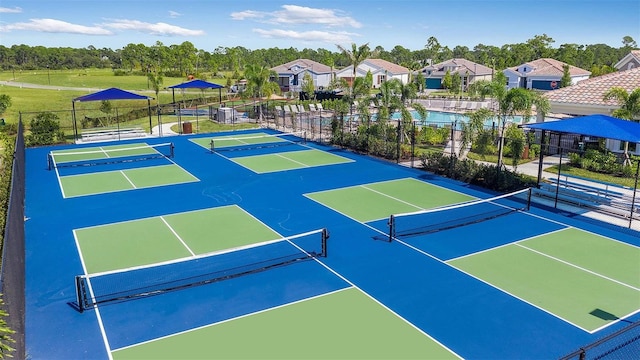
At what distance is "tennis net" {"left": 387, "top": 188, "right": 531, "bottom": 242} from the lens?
14641mm

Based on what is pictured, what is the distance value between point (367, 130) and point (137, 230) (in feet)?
52.5

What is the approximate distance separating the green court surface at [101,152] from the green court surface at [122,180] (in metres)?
4.21

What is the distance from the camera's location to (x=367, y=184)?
20.5m

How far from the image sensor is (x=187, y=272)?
12.1 m

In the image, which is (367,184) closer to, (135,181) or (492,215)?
(492,215)

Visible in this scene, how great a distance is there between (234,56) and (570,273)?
115 meters

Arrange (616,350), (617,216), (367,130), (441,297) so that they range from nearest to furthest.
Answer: (616,350), (441,297), (617,216), (367,130)

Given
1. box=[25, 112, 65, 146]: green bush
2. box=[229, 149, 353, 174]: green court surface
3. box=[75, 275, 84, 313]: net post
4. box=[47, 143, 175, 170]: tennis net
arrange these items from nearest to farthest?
box=[75, 275, 84, 313]: net post < box=[229, 149, 353, 174]: green court surface < box=[47, 143, 175, 170]: tennis net < box=[25, 112, 65, 146]: green bush

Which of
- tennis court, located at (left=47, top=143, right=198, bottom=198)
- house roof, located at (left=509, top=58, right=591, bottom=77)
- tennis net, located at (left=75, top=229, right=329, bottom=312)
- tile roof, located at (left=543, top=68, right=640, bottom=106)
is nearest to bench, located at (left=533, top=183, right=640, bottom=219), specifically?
tile roof, located at (left=543, top=68, right=640, bottom=106)

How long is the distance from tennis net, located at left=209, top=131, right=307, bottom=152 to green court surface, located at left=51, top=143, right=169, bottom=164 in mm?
3363

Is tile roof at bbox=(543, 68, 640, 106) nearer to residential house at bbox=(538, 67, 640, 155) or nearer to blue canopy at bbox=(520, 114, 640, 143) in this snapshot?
residential house at bbox=(538, 67, 640, 155)

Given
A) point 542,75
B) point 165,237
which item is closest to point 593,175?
point 165,237

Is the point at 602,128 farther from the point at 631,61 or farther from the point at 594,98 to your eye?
the point at 631,61

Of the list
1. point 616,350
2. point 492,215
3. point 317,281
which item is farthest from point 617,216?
point 317,281
